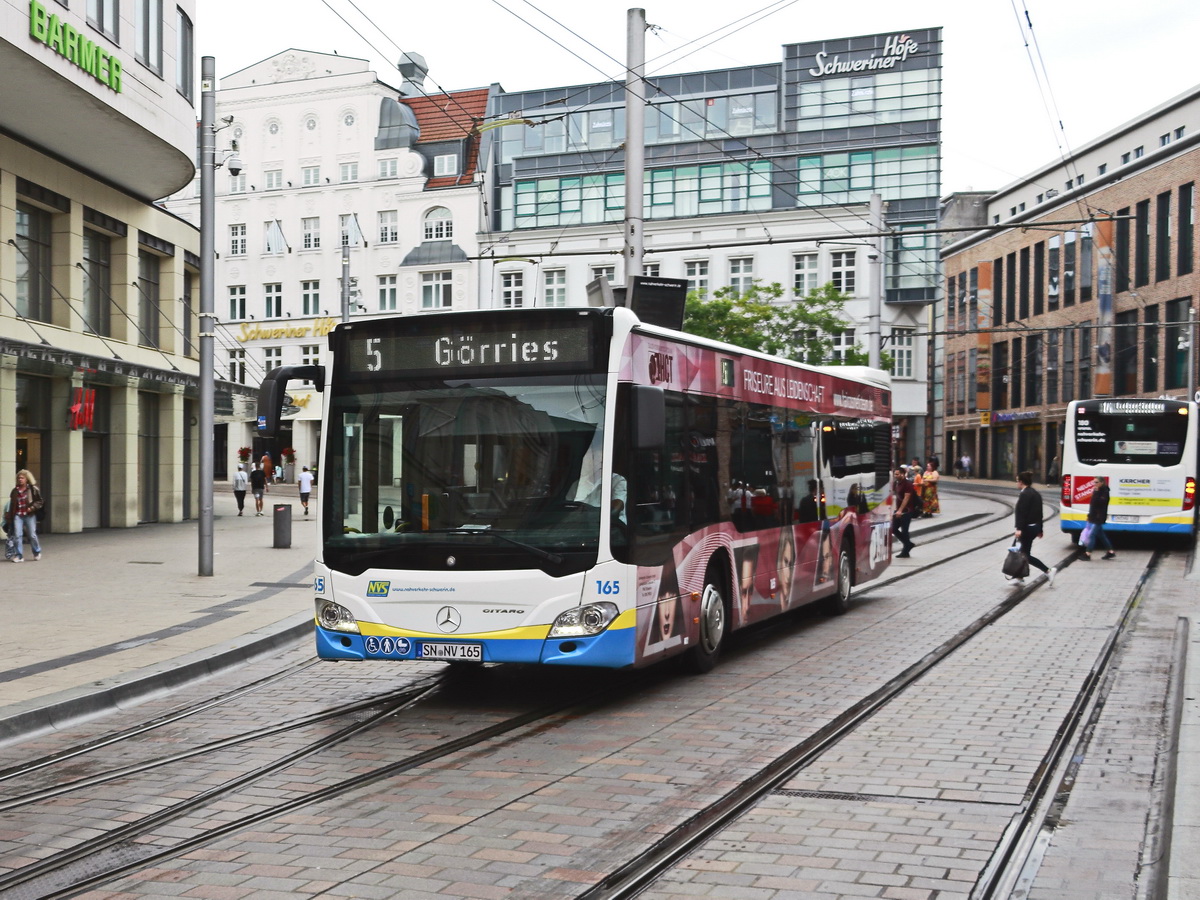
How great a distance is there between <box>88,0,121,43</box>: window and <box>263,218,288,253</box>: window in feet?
133

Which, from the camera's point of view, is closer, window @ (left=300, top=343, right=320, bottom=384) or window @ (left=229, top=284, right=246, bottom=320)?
window @ (left=300, top=343, right=320, bottom=384)

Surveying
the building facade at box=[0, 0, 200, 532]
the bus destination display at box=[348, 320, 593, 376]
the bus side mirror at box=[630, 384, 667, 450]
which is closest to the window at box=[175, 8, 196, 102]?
the building facade at box=[0, 0, 200, 532]

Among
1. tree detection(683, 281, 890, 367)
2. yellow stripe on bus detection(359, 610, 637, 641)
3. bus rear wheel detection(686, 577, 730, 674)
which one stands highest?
tree detection(683, 281, 890, 367)

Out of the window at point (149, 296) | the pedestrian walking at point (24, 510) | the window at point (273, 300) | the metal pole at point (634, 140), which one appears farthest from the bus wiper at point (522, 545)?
the window at point (273, 300)

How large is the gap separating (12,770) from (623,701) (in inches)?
158

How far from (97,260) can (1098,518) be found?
69.9 ft

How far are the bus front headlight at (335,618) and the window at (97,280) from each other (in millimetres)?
21770

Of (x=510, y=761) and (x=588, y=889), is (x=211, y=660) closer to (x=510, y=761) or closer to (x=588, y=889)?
(x=510, y=761)

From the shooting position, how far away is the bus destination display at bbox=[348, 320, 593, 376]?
30.6 ft

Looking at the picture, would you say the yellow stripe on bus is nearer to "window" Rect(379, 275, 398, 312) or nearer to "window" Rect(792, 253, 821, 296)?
"window" Rect(792, 253, 821, 296)

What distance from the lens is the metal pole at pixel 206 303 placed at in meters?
18.5

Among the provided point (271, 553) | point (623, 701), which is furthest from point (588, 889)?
point (271, 553)

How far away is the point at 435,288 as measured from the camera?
2459 inches

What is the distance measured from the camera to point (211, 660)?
37.4 ft
